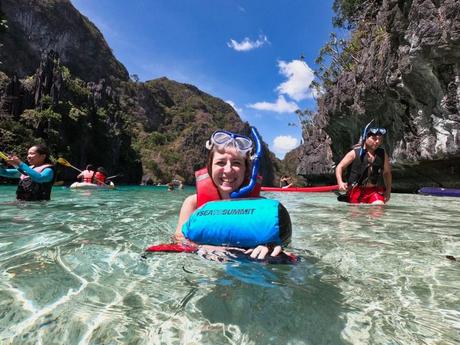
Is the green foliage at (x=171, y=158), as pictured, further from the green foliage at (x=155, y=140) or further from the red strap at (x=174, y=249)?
the red strap at (x=174, y=249)

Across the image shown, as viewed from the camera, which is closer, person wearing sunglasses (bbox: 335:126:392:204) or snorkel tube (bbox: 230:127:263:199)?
snorkel tube (bbox: 230:127:263:199)

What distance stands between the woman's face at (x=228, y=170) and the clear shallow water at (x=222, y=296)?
71 centimetres

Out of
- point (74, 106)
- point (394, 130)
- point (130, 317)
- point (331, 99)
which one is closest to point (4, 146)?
point (74, 106)

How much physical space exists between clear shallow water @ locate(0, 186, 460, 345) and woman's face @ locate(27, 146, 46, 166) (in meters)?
3.95

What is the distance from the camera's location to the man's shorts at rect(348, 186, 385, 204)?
7.38 m

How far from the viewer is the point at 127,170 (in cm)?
6400

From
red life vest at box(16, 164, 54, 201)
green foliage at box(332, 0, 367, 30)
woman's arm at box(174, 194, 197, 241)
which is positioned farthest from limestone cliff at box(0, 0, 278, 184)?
green foliage at box(332, 0, 367, 30)

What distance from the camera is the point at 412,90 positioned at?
1702 centimetres

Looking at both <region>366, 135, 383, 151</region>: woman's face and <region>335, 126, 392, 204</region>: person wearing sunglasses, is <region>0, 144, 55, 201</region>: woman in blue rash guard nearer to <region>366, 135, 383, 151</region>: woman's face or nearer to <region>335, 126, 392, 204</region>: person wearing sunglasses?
<region>335, 126, 392, 204</region>: person wearing sunglasses

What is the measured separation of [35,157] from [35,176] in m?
0.43

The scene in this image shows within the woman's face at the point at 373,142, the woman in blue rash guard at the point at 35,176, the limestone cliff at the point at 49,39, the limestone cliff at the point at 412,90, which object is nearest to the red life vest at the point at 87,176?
the woman in blue rash guard at the point at 35,176

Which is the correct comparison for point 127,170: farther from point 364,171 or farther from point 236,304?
point 236,304

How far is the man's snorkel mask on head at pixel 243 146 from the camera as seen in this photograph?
3.01 m

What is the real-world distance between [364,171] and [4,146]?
4040 centimetres
